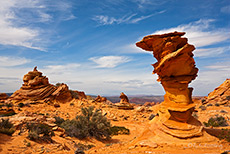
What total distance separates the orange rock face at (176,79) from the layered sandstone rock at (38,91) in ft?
79.2

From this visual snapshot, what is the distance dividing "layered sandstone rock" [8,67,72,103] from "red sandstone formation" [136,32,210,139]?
2410 cm

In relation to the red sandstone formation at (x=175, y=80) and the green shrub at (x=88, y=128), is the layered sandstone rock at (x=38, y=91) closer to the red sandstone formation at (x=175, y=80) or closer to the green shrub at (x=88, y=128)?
the green shrub at (x=88, y=128)

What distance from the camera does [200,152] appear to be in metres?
5.84

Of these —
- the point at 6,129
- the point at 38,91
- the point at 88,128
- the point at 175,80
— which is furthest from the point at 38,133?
the point at 38,91

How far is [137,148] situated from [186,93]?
3605 millimetres

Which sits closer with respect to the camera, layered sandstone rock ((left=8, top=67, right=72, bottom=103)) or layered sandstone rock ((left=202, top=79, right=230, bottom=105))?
layered sandstone rock ((left=8, top=67, right=72, bottom=103))

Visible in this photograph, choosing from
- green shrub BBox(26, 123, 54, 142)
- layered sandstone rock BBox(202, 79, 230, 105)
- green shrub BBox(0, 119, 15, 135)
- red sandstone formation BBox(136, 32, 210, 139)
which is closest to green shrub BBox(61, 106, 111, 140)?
green shrub BBox(26, 123, 54, 142)

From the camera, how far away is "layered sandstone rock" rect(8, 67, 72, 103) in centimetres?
2730

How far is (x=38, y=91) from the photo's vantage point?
91.4 ft

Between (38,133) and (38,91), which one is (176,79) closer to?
(38,133)

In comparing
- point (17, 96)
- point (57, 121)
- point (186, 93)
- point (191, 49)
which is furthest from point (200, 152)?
point (17, 96)

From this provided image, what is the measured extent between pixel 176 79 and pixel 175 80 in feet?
0.26

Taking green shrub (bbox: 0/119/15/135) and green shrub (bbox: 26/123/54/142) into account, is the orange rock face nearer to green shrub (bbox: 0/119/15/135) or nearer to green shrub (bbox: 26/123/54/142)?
green shrub (bbox: 26/123/54/142)

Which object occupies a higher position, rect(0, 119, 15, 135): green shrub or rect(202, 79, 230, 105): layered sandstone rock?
rect(202, 79, 230, 105): layered sandstone rock
